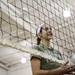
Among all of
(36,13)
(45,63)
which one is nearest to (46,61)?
(45,63)

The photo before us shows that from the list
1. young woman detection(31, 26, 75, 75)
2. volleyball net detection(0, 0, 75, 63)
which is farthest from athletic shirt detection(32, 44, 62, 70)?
volleyball net detection(0, 0, 75, 63)

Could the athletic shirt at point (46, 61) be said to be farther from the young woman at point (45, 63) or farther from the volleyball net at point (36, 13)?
the volleyball net at point (36, 13)

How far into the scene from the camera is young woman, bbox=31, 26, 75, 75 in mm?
1272

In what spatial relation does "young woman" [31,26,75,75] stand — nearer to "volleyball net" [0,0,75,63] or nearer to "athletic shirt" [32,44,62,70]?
"athletic shirt" [32,44,62,70]

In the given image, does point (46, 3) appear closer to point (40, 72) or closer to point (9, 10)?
point (9, 10)

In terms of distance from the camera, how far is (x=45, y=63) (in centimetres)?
146

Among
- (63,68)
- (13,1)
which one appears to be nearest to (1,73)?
(13,1)

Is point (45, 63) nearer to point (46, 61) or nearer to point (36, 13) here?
point (46, 61)

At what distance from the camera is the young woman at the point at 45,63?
1272mm

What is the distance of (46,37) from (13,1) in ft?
5.44

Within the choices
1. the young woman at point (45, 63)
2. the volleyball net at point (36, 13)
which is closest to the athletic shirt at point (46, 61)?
the young woman at point (45, 63)

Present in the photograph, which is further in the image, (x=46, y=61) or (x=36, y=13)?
(x=36, y=13)

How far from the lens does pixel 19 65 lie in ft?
20.2

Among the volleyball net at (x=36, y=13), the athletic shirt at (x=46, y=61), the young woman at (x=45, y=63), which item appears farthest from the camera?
the volleyball net at (x=36, y=13)
